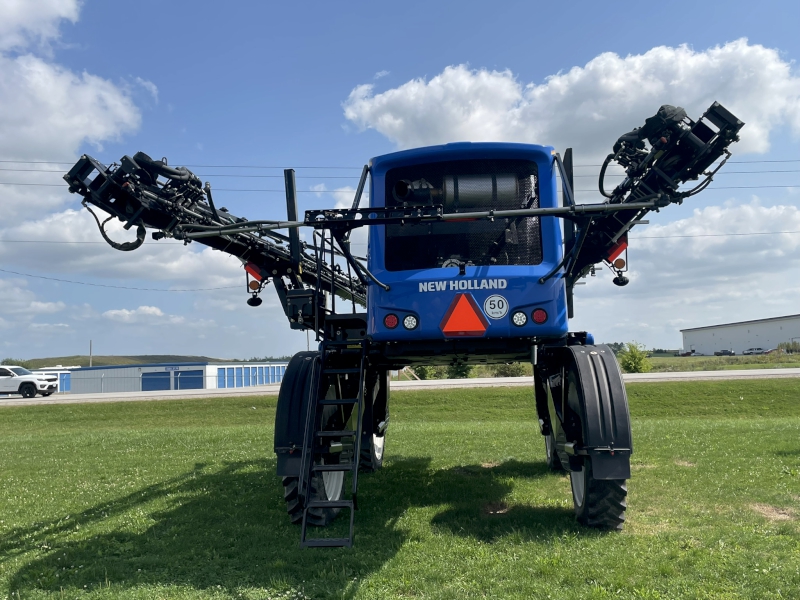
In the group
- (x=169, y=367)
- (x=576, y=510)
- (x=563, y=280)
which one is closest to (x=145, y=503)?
(x=576, y=510)

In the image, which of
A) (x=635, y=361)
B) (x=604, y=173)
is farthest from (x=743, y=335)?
(x=604, y=173)

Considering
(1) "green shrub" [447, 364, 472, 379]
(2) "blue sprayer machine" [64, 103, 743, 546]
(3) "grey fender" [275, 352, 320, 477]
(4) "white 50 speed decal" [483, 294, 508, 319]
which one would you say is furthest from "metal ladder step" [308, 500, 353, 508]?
(1) "green shrub" [447, 364, 472, 379]

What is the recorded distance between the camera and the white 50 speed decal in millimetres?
6141

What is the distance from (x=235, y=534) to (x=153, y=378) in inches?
1977

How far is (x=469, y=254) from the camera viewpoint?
22.3ft

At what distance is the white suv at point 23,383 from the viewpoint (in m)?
38.3

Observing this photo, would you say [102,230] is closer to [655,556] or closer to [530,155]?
[530,155]

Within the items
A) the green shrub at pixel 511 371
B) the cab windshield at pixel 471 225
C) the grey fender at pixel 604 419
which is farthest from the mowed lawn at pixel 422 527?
the green shrub at pixel 511 371

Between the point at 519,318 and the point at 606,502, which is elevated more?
the point at 519,318

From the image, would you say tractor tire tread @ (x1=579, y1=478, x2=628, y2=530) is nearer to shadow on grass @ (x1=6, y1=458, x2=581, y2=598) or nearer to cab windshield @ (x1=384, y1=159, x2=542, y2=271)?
Answer: shadow on grass @ (x1=6, y1=458, x2=581, y2=598)

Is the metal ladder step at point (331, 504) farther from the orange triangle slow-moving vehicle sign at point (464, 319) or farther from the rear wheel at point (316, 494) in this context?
the orange triangle slow-moving vehicle sign at point (464, 319)

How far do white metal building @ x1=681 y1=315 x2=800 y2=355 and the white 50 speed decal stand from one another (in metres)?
91.6

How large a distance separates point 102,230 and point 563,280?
19.8 feet

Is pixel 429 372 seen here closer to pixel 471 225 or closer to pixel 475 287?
pixel 471 225
